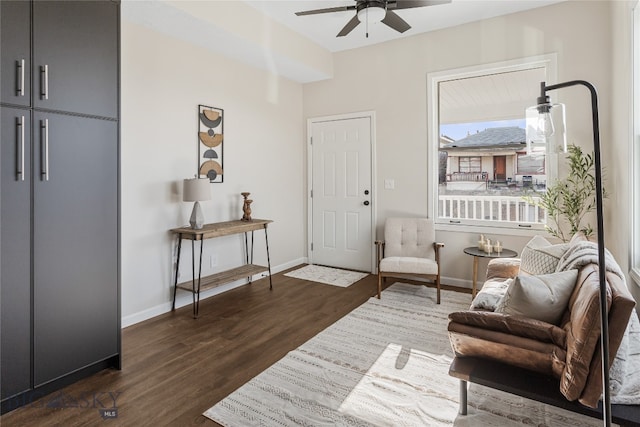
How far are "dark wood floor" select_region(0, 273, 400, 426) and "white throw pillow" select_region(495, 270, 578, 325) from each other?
167 centimetres

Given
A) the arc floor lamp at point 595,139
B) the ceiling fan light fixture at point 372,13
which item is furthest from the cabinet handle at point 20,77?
the arc floor lamp at point 595,139

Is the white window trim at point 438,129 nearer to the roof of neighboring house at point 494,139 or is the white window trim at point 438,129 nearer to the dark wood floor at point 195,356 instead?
the roof of neighboring house at point 494,139

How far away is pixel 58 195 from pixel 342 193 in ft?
12.0

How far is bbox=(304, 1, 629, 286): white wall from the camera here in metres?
3.53

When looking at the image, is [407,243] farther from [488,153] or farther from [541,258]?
[541,258]

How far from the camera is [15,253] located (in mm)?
2035

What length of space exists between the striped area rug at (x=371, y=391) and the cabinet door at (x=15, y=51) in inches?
79.9

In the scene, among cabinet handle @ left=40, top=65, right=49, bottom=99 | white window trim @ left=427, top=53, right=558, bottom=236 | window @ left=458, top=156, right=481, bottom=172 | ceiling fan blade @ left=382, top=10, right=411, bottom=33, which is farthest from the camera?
window @ left=458, top=156, right=481, bottom=172

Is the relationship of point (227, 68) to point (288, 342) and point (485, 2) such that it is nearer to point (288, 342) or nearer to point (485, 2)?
point (485, 2)

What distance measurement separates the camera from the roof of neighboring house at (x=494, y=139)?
14.2 ft

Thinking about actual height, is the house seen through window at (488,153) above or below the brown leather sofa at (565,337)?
above

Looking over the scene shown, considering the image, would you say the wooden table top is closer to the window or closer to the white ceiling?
the white ceiling

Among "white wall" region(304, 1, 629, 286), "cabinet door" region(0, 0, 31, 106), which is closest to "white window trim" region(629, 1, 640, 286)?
"white wall" region(304, 1, 629, 286)

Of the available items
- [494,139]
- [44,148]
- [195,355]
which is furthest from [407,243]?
[44,148]
